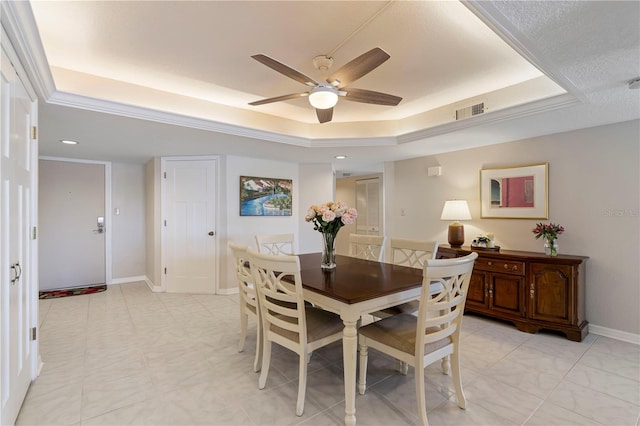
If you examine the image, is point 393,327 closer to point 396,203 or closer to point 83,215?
point 396,203

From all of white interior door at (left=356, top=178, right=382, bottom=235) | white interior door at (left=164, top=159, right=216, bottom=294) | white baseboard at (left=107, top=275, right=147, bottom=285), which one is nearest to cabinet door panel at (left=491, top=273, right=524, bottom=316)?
white interior door at (left=356, top=178, right=382, bottom=235)

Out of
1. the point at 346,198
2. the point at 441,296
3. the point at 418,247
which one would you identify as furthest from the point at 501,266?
the point at 346,198

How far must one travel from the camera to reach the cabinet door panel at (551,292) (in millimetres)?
2869

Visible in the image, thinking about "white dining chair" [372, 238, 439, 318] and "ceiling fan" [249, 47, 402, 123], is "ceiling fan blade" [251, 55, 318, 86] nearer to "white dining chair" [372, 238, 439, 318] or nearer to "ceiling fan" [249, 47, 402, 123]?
"ceiling fan" [249, 47, 402, 123]

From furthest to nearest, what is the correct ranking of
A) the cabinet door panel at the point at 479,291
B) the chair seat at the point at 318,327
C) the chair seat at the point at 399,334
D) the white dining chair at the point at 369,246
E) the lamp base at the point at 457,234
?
the lamp base at the point at 457,234 < the cabinet door panel at the point at 479,291 < the white dining chair at the point at 369,246 < the chair seat at the point at 318,327 < the chair seat at the point at 399,334

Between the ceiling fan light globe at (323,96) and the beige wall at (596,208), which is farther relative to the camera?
the beige wall at (596,208)

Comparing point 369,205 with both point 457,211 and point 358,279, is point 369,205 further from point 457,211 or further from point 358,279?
point 358,279

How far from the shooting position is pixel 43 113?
2611 mm

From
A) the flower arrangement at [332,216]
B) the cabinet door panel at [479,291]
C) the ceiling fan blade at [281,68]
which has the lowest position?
the cabinet door panel at [479,291]

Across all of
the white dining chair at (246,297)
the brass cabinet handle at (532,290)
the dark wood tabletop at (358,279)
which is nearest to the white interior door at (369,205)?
the brass cabinet handle at (532,290)

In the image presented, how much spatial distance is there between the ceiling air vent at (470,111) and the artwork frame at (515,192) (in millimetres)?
996

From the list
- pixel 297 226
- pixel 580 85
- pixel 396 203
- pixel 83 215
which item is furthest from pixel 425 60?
pixel 83 215

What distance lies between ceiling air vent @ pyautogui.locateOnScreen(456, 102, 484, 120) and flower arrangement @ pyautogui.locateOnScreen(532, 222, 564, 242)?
137 cm

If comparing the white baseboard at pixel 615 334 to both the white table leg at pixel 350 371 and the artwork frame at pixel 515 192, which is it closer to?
the artwork frame at pixel 515 192
